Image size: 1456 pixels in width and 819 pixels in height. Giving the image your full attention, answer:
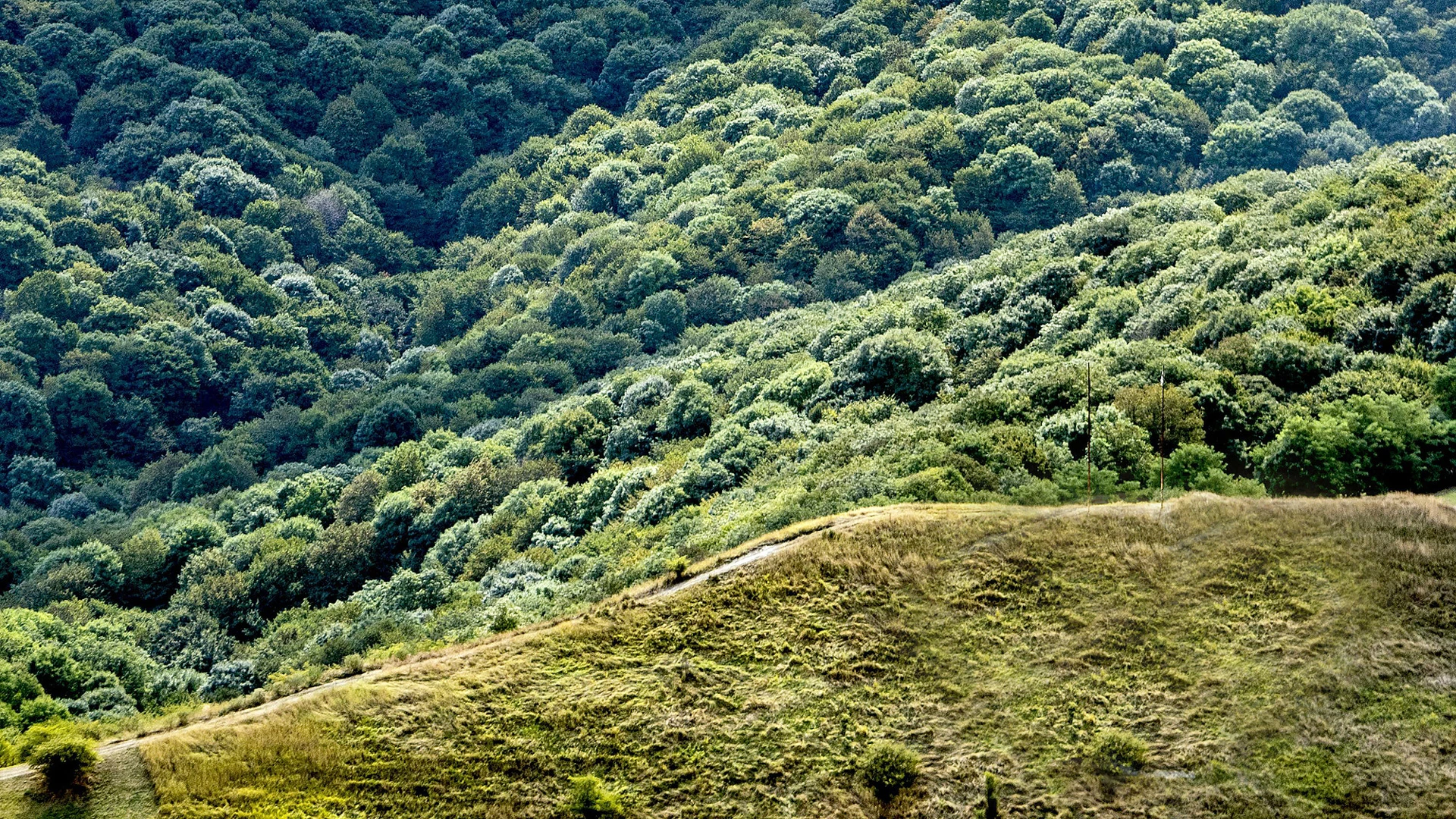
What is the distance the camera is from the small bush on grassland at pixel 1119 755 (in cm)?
2697

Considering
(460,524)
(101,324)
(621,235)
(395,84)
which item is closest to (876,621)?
(460,524)

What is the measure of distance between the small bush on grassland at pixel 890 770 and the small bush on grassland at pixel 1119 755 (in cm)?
350

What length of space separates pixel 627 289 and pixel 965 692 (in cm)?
8376

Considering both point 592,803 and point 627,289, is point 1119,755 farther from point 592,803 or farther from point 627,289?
point 627,289

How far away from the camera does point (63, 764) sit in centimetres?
2666

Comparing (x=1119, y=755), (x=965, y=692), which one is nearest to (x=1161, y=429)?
(x=965, y=692)

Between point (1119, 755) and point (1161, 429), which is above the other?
point (1161, 429)

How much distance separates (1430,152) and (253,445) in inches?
3079

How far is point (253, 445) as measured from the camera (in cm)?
10100

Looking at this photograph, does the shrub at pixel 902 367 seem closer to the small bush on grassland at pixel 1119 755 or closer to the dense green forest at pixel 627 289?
the dense green forest at pixel 627 289

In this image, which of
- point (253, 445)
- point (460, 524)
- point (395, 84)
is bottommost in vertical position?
point (253, 445)

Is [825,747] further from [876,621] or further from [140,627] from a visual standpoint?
[140,627]

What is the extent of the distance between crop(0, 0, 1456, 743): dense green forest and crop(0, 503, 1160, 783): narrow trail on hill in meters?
2.69

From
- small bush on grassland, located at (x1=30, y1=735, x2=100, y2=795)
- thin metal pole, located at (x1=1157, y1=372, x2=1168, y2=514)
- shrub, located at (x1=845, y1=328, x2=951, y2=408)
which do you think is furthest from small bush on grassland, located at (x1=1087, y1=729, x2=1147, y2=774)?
shrub, located at (x1=845, y1=328, x2=951, y2=408)
